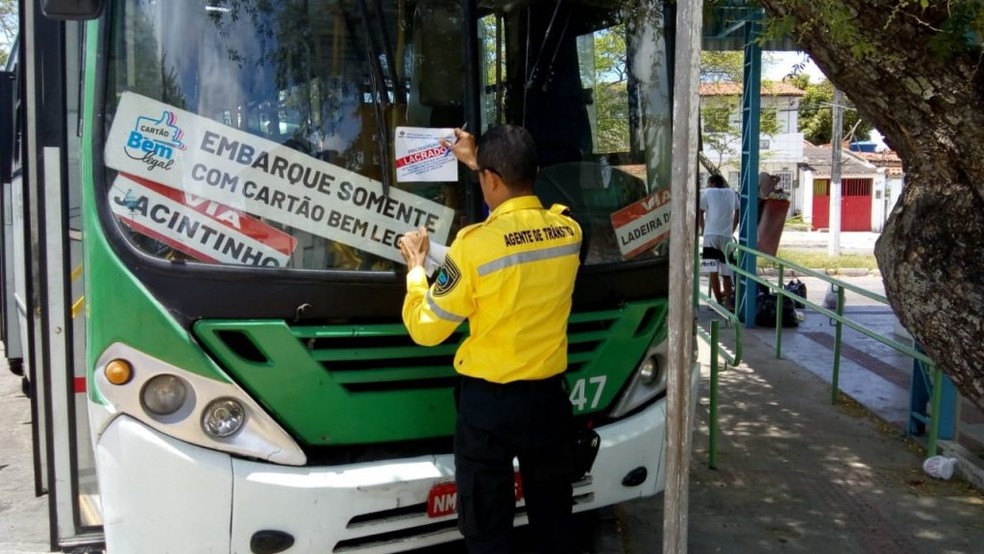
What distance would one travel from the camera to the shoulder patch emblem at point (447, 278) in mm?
2906

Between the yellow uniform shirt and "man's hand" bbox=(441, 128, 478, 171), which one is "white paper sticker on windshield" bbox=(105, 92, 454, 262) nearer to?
"man's hand" bbox=(441, 128, 478, 171)

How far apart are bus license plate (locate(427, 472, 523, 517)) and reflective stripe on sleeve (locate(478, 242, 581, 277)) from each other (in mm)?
888

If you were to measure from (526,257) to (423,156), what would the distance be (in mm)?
669

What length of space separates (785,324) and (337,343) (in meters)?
8.04

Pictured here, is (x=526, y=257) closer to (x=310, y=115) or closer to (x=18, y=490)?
(x=310, y=115)

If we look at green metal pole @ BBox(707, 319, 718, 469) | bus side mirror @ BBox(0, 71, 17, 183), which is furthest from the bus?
bus side mirror @ BBox(0, 71, 17, 183)

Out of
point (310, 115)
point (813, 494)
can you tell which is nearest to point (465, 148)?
point (310, 115)

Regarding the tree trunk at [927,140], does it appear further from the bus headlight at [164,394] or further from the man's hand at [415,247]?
the bus headlight at [164,394]

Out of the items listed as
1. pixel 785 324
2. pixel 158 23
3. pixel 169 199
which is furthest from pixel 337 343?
pixel 785 324

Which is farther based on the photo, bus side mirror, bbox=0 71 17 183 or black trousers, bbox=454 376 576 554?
bus side mirror, bbox=0 71 17 183

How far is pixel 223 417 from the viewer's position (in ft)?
10.0

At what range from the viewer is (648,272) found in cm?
389

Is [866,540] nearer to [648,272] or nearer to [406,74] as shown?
[648,272]

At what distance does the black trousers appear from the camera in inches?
120
